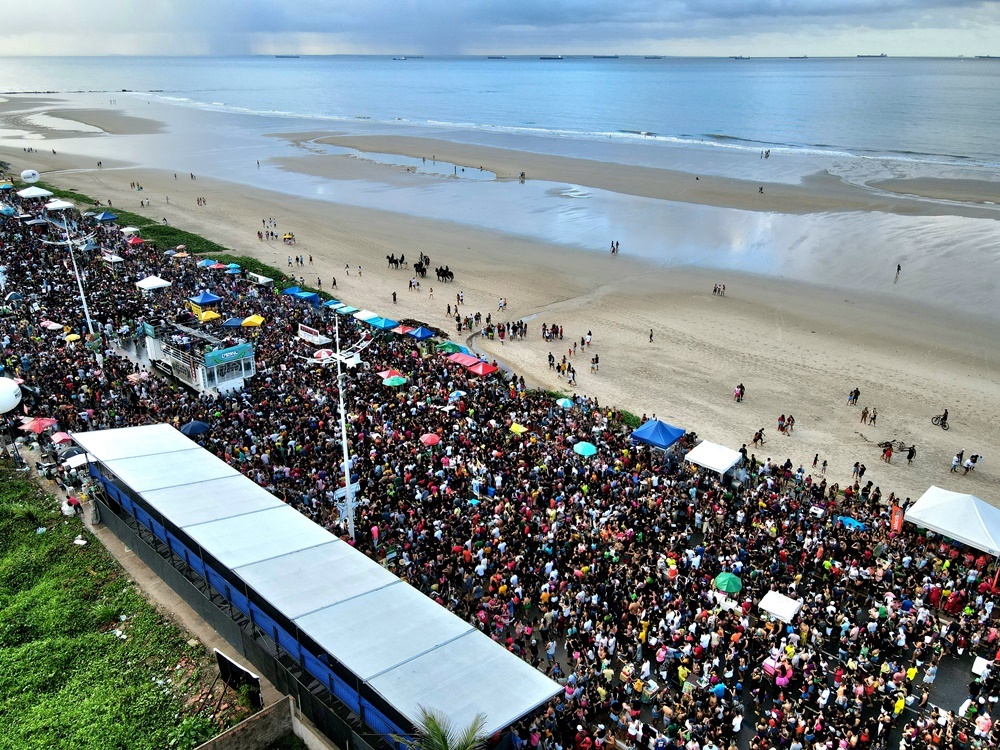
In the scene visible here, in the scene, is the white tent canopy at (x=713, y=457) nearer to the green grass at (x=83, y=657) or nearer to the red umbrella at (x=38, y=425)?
the green grass at (x=83, y=657)

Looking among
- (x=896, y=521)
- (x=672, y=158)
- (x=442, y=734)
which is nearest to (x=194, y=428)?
(x=442, y=734)

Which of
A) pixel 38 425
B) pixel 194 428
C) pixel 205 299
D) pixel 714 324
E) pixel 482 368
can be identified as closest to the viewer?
pixel 38 425

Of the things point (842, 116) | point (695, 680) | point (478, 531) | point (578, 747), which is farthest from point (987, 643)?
point (842, 116)

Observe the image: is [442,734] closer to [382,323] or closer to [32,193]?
[382,323]

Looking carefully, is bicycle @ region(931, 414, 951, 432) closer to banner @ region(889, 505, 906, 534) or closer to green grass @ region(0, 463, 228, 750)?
banner @ region(889, 505, 906, 534)

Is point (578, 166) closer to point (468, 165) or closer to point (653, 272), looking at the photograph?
point (468, 165)
